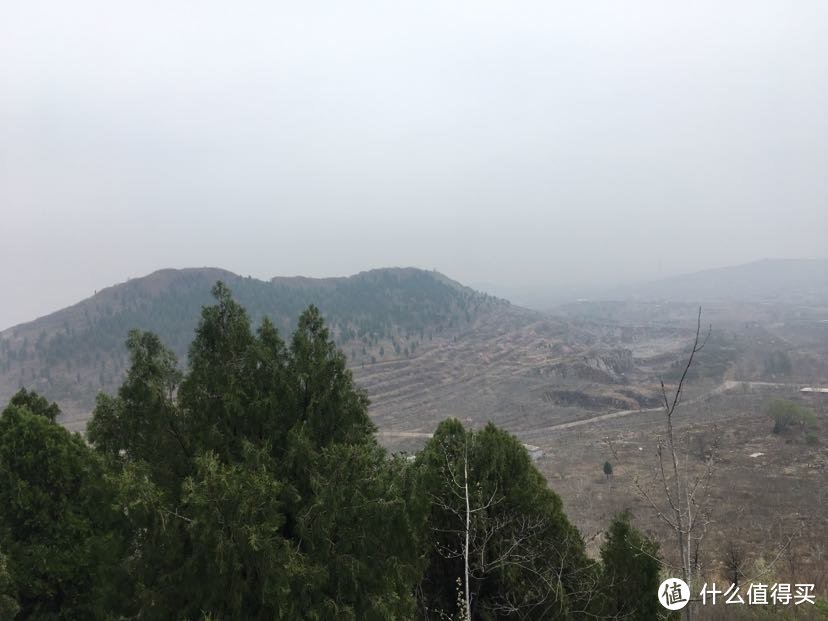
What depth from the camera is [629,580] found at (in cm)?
920

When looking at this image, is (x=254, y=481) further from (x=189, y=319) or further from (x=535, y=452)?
(x=189, y=319)

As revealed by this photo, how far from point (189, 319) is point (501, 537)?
5345 inches

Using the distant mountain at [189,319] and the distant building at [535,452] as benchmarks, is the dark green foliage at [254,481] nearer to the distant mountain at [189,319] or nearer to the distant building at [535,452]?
the distant building at [535,452]

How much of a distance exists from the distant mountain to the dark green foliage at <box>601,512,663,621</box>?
73.4 m

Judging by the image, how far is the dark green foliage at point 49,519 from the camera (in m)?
8.28

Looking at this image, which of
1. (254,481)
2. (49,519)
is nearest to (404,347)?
(49,519)

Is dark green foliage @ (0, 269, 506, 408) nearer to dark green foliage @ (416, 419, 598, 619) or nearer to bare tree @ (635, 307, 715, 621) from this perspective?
dark green foliage @ (416, 419, 598, 619)

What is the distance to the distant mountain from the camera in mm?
101688

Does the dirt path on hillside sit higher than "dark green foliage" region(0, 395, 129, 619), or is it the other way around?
"dark green foliage" region(0, 395, 129, 619)

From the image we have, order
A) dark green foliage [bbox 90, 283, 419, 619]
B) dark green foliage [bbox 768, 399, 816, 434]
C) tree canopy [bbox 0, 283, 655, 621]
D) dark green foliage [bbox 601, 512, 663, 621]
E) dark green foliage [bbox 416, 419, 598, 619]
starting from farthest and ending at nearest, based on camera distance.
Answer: dark green foliage [bbox 768, 399, 816, 434], dark green foliage [bbox 601, 512, 663, 621], dark green foliage [bbox 416, 419, 598, 619], tree canopy [bbox 0, 283, 655, 621], dark green foliage [bbox 90, 283, 419, 619]

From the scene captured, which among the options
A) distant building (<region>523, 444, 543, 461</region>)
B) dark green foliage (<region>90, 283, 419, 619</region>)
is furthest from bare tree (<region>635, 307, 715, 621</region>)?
distant building (<region>523, 444, 543, 461</region>)

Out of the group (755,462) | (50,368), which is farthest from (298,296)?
(755,462)

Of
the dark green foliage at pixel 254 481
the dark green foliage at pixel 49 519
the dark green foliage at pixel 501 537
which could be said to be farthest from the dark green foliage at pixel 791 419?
the dark green foliage at pixel 49 519

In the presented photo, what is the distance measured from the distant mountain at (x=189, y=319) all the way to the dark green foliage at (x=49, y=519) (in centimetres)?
7055
